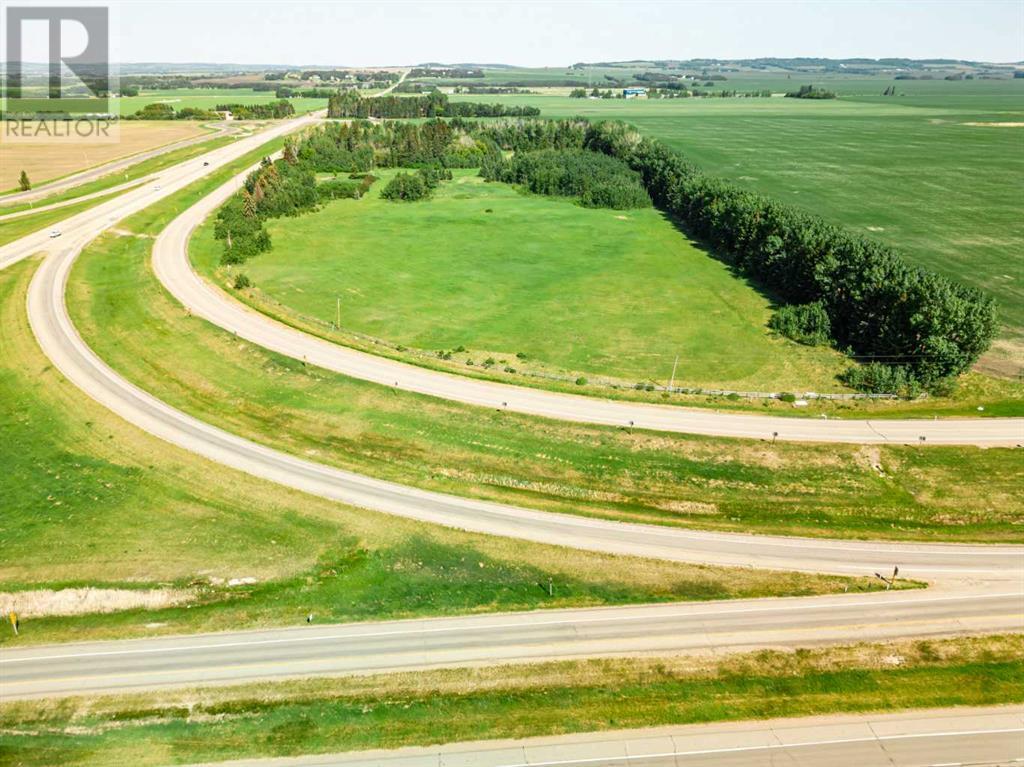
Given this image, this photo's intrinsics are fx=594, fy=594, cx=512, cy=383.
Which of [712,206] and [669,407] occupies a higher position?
[712,206]

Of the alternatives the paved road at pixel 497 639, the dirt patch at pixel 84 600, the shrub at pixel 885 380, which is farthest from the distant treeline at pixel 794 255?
the dirt patch at pixel 84 600

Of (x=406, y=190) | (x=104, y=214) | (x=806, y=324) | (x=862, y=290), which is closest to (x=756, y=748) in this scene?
(x=806, y=324)

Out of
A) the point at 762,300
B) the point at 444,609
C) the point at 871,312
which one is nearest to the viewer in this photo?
the point at 444,609

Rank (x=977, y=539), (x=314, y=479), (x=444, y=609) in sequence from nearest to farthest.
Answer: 1. (x=444, y=609)
2. (x=977, y=539)
3. (x=314, y=479)

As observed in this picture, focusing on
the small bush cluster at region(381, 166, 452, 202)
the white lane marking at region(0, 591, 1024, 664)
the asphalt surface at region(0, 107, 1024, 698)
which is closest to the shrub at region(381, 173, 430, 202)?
the small bush cluster at region(381, 166, 452, 202)

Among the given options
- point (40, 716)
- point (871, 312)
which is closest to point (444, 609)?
point (40, 716)

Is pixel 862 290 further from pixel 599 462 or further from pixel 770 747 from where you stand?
pixel 770 747

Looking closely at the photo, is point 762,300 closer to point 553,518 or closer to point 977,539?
point 977,539
